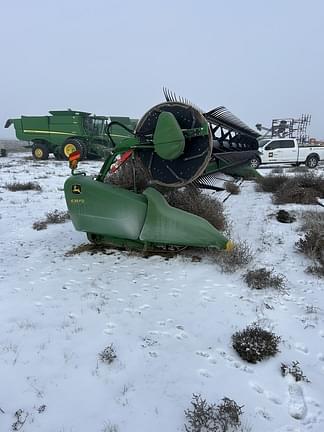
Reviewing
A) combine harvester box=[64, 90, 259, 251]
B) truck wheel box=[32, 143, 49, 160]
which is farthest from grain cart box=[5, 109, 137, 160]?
combine harvester box=[64, 90, 259, 251]

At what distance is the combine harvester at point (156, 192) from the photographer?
445cm

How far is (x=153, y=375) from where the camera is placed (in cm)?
257

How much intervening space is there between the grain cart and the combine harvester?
Answer: 1485 cm

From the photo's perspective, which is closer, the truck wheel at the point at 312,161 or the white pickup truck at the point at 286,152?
the white pickup truck at the point at 286,152

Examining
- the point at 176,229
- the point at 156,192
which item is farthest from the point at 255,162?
the point at 176,229

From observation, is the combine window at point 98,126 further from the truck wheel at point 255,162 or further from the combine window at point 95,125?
the truck wheel at point 255,162

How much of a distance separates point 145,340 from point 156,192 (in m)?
2.28

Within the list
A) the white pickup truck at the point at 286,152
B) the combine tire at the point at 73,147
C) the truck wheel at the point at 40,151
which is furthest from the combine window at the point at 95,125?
the white pickup truck at the point at 286,152

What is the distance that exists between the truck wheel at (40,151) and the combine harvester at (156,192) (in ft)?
59.1

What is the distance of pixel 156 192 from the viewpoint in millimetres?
4738

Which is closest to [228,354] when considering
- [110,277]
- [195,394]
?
[195,394]

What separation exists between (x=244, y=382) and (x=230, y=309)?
1024 millimetres

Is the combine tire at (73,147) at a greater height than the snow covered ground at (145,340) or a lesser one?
greater

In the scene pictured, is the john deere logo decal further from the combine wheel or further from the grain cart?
the combine wheel
